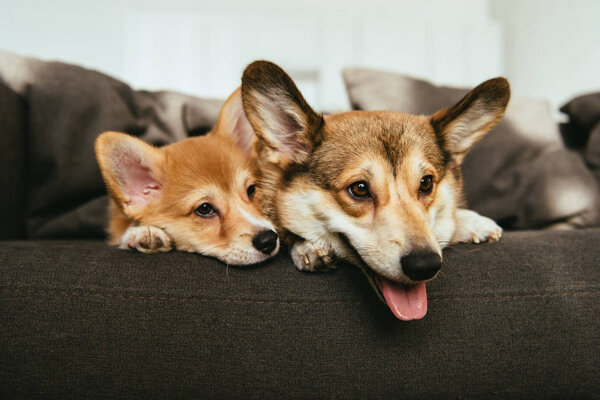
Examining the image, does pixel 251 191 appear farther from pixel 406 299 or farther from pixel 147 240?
pixel 406 299

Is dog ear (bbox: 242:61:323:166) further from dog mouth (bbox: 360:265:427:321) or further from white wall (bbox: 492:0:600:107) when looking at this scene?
white wall (bbox: 492:0:600:107)

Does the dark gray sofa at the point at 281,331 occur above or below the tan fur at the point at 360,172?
below

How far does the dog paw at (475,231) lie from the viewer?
129 centimetres

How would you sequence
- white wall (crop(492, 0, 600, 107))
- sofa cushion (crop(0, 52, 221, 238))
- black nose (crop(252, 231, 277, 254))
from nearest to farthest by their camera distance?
black nose (crop(252, 231, 277, 254))
sofa cushion (crop(0, 52, 221, 238))
white wall (crop(492, 0, 600, 107))

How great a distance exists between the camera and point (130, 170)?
1.40m

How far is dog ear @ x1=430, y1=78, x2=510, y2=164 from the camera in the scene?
121 centimetres

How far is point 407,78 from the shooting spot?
7.09 feet

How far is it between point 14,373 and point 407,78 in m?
2.19

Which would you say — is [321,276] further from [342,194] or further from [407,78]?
[407,78]

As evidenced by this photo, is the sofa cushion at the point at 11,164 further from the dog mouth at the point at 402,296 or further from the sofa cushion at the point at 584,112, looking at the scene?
the sofa cushion at the point at 584,112

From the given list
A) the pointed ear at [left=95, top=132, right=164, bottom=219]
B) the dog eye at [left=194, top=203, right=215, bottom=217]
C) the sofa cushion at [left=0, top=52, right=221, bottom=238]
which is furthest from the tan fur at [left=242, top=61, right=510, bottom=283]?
the sofa cushion at [left=0, top=52, right=221, bottom=238]

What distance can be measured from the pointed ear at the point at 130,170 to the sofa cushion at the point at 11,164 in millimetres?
658

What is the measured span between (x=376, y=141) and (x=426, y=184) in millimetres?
227

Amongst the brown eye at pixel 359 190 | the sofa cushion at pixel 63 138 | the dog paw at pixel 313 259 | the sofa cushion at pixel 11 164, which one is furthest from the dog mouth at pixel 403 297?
the sofa cushion at pixel 11 164
